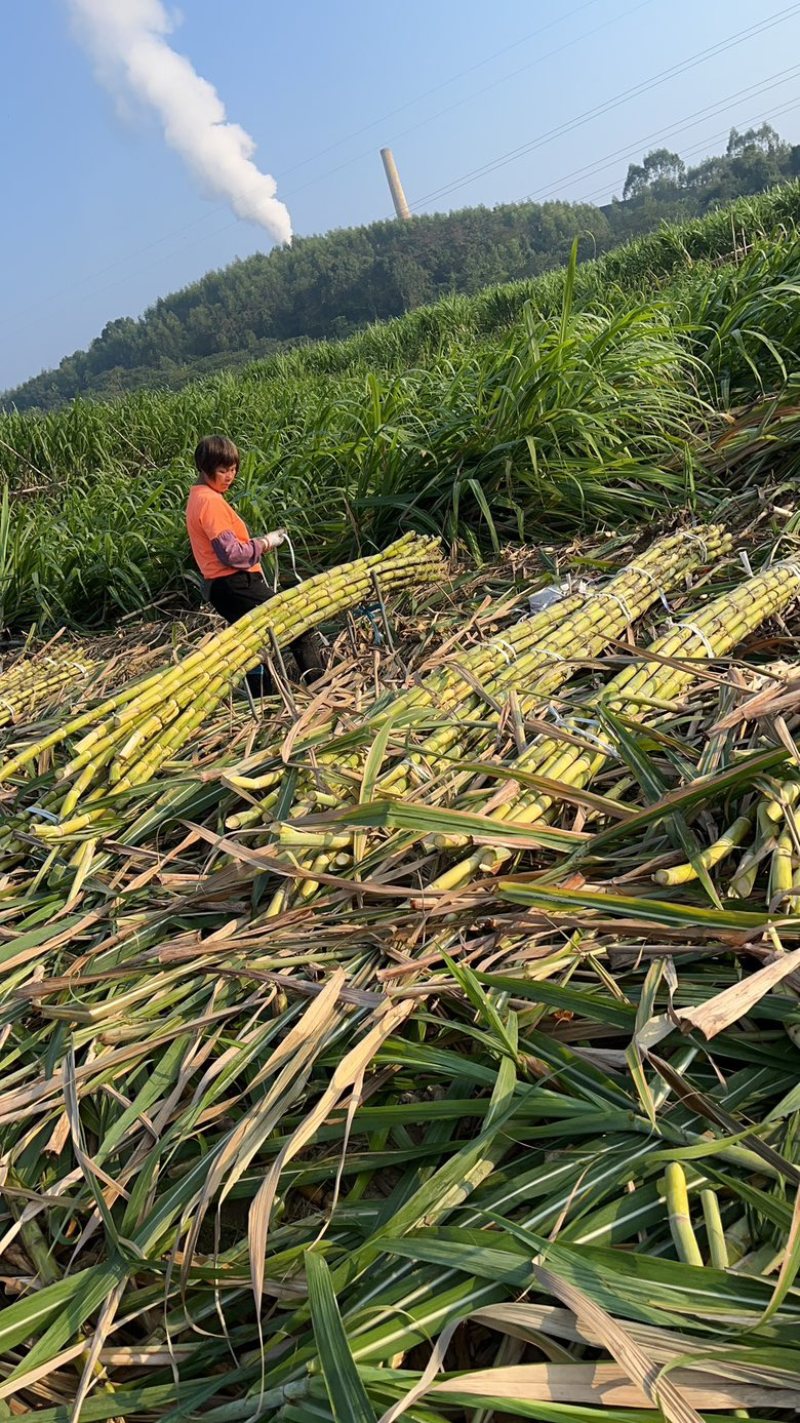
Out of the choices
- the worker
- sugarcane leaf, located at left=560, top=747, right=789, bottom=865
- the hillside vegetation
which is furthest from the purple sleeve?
sugarcane leaf, located at left=560, top=747, right=789, bottom=865

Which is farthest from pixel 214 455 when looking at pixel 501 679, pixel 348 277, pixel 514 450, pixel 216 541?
pixel 348 277

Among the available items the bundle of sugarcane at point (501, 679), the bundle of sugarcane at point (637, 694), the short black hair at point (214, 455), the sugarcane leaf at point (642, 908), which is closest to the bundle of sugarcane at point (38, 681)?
the short black hair at point (214, 455)

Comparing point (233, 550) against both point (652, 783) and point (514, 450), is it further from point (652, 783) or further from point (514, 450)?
point (652, 783)

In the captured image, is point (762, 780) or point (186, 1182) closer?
point (186, 1182)

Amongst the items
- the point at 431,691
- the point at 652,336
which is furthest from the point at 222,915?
the point at 652,336

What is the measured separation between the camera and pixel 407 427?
4.24 m

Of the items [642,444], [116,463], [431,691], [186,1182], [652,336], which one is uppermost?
[116,463]

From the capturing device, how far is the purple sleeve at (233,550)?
349 centimetres

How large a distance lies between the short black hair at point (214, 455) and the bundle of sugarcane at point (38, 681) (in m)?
0.97

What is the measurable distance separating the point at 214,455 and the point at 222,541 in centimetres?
38

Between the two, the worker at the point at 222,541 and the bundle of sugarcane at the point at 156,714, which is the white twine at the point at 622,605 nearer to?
the bundle of sugarcane at the point at 156,714

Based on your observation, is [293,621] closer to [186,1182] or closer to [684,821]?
[684,821]

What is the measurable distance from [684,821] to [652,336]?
3.71 m

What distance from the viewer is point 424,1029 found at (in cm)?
122
